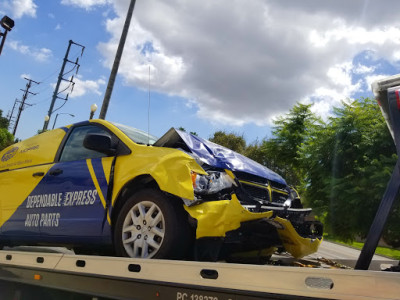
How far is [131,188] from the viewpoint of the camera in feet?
11.3

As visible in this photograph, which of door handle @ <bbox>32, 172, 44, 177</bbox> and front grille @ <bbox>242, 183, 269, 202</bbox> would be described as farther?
door handle @ <bbox>32, 172, 44, 177</bbox>

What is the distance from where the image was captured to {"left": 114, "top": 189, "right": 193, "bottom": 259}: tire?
116 inches

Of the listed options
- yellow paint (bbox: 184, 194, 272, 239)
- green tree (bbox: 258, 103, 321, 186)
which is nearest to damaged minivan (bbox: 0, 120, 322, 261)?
yellow paint (bbox: 184, 194, 272, 239)

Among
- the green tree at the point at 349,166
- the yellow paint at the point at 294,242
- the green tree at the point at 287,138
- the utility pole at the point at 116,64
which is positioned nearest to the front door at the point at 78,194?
the yellow paint at the point at 294,242

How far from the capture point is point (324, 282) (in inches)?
68.8

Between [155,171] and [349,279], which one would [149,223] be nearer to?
[155,171]

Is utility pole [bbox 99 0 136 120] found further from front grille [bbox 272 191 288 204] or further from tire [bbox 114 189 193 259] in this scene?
tire [bbox 114 189 193 259]

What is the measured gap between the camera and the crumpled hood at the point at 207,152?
129 inches

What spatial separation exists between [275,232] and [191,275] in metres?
1.34

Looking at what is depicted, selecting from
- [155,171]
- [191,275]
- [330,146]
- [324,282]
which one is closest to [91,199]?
[155,171]

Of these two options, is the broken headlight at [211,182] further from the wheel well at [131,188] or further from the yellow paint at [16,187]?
the yellow paint at [16,187]

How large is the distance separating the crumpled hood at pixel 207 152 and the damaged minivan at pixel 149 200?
1 centimetres

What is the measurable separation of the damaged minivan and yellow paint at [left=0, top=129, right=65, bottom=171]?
0.02 m

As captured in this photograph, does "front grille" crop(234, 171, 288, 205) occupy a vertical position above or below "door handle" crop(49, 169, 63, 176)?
above
